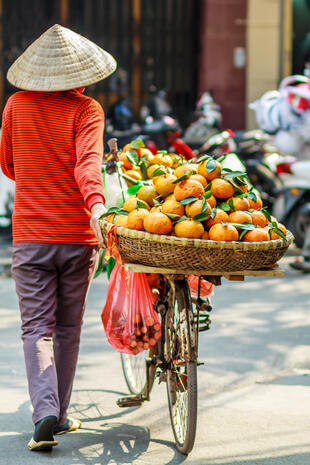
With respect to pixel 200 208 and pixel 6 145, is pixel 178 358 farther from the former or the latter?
pixel 6 145

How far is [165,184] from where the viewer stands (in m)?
3.88

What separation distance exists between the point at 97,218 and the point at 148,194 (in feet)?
1.03

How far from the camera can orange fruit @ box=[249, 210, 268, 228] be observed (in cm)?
378

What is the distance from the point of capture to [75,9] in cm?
1398

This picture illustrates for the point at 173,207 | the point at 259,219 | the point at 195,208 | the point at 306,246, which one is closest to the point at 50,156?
the point at 173,207

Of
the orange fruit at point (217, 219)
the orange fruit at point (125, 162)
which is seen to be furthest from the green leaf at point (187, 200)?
the orange fruit at point (125, 162)

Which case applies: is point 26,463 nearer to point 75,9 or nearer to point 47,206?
point 47,206

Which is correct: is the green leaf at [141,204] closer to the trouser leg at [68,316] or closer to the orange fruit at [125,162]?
the trouser leg at [68,316]

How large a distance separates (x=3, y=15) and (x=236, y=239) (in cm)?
1129

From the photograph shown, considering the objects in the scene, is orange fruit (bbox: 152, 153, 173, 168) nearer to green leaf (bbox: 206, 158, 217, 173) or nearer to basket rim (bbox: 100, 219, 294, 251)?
green leaf (bbox: 206, 158, 217, 173)

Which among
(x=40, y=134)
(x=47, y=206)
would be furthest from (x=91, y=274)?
(x=40, y=134)

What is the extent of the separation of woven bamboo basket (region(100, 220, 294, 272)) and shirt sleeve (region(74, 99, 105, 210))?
0.27 meters

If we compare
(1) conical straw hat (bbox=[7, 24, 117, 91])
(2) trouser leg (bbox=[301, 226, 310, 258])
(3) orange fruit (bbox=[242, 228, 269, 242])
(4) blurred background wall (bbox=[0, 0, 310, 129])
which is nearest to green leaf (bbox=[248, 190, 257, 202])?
(3) orange fruit (bbox=[242, 228, 269, 242])

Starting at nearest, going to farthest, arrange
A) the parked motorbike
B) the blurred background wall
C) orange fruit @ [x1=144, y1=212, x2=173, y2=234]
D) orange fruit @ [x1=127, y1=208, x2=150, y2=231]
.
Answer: orange fruit @ [x1=144, y1=212, x2=173, y2=234] → orange fruit @ [x1=127, y1=208, x2=150, y2=231] → the parked motorbike → the blurred background wall
